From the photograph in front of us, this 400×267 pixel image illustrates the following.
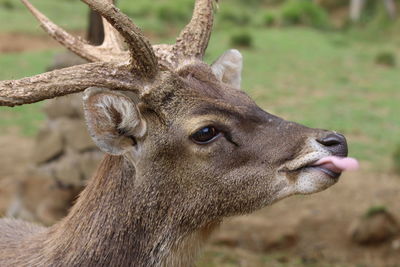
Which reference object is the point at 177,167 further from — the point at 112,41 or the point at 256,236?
the point at 256,236

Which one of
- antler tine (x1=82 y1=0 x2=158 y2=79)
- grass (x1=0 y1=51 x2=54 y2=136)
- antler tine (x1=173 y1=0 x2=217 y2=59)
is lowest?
grass (x1=0 y1=51 x2=54 y2=136)

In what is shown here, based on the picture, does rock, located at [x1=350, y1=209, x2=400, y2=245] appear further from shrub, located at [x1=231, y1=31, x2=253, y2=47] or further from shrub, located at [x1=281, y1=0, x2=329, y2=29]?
shrub, located at [x1=281, y1=0, x2=329, y2=29]

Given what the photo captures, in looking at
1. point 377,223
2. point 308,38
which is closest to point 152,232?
point 377,223

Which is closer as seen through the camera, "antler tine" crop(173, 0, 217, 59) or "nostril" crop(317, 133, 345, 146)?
"nostril" crop(317, 133, 345, 146)

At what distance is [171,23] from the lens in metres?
20.5

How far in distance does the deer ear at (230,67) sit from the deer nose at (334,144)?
2.78ft

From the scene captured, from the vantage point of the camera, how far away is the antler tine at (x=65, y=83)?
330cm

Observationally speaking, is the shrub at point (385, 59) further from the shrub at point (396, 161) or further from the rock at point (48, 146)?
the rock at point (48, 146)

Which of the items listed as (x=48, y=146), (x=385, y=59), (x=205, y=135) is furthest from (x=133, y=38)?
(x=385, y=59)

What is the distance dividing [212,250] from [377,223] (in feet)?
6.16

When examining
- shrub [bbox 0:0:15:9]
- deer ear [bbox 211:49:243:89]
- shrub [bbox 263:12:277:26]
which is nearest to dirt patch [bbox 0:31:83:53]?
shrub [bbox 0:0:15:9]

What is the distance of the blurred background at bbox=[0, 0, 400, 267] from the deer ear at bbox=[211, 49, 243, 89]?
0.54 metres

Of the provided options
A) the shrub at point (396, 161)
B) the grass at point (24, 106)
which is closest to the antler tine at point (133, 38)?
the grass at point (24, 106)

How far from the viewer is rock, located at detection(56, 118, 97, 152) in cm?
816
